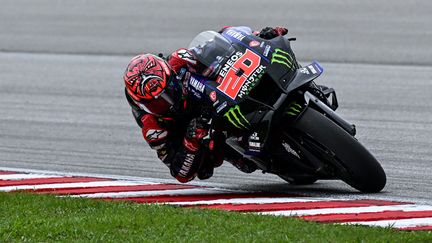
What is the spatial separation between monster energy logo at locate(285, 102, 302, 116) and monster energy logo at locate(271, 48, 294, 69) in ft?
1.23

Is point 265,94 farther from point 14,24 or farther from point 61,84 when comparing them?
point 14,24

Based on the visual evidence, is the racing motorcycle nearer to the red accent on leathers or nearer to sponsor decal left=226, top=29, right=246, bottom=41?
sponsor decal left=226, top=29, right=246, bottom=41

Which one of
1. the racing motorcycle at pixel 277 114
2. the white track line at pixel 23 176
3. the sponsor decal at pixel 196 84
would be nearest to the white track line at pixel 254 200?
the racing motorcycle at pixel 277 114

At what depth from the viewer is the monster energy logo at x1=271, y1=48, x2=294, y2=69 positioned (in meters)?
9.79

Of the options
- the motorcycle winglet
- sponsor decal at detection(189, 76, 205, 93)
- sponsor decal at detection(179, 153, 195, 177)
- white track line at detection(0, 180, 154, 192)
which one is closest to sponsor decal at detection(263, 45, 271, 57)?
the motorcycle winglet

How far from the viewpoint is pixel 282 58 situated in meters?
9.82

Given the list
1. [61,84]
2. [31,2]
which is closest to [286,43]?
[61,84]

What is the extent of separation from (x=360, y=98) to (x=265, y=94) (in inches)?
238

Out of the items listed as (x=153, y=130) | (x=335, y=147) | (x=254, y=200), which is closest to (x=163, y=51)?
(x=153, y=130)

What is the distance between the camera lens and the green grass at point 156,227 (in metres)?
7.39

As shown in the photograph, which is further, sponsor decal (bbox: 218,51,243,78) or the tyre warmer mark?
sponsor decal (bbox: 218,51,243,78)

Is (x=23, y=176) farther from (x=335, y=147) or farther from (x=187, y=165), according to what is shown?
(x=335, y=147)

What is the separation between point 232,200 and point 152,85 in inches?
44.2

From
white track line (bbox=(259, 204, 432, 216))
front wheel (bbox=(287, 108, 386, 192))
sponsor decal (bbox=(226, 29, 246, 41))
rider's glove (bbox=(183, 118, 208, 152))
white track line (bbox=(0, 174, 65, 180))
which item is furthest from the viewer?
white track line (bbox=(0, 174, 65, 180))
